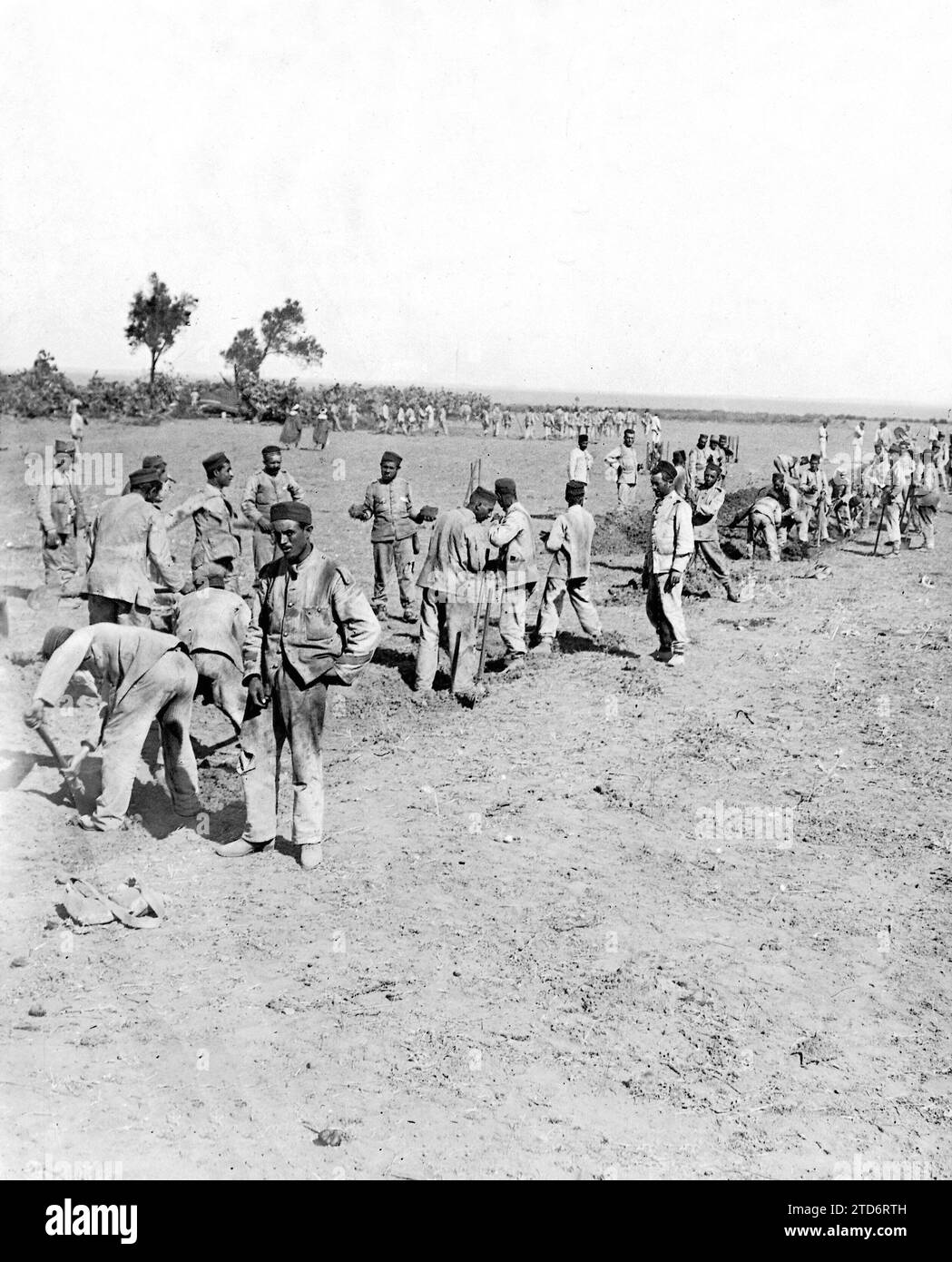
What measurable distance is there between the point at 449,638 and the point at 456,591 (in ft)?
1.54

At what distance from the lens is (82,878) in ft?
21.9

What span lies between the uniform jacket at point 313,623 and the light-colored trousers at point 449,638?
3.48 m

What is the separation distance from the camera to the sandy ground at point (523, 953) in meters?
4.79

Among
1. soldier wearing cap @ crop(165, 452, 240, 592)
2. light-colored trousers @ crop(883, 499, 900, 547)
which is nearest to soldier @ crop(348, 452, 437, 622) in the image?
soldier wearing cap @ crop(165, 452, 240, 592)

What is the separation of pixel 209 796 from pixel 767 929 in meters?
3.91

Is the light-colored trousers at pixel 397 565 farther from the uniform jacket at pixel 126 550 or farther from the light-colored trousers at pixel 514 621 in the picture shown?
the uniform jacket at pixel 126 550

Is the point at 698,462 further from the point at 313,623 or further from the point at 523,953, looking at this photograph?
the point at 523,953

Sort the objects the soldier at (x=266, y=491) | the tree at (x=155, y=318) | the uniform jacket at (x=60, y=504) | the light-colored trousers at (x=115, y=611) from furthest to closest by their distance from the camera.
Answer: the tree at (x=155, y=318), the uniform jacket at (x=60, y=504), the soldier at (x=266, y=491), the light-colored trousers at (x=115, y=611)

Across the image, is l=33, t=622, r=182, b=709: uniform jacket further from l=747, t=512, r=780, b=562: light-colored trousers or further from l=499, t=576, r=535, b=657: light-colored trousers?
l=747, t=512, r=780, b=562: light-colored trousers

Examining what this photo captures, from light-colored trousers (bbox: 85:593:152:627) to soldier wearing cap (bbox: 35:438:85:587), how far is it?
5.09 metres

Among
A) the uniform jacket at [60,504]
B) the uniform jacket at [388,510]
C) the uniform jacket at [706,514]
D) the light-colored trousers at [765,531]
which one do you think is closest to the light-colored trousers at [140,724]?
the uniform jacket at [388,510]

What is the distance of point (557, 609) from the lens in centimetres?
1248
